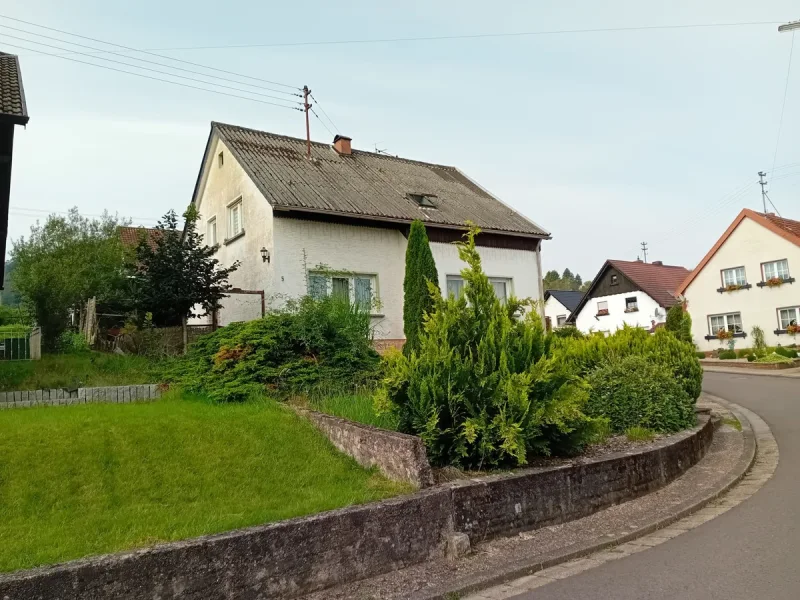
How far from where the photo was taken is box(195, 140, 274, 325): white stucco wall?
49.3 feet

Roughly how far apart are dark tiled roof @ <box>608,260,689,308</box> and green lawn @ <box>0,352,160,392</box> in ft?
120

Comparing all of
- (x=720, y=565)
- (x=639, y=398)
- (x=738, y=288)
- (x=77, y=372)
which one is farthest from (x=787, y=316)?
(x=77, y=372)

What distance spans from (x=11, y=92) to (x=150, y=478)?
7298 mm

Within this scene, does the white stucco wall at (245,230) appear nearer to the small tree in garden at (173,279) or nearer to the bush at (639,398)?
the small tree in garden at (173,279)

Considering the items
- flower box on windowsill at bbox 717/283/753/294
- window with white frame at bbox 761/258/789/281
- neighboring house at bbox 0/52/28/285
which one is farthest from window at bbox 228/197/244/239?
window with white frame at bbox 761/258/789/281

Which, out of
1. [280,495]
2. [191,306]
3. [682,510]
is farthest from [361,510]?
[191,306]

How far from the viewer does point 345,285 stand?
1580cm

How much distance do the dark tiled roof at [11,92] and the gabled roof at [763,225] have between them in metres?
32.5

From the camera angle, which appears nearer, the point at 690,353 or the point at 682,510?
the point at 682,510

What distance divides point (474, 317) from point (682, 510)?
9.96 ft

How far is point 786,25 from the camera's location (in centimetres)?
1252

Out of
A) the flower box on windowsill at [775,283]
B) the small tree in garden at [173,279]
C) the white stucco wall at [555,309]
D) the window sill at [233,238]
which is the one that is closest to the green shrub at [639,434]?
the small tree in garden at [173,279]

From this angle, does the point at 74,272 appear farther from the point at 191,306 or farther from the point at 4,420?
the point at 4,420

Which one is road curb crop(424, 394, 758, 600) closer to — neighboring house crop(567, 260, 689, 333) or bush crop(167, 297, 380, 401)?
bush crop(167, 297, 380, 401)
